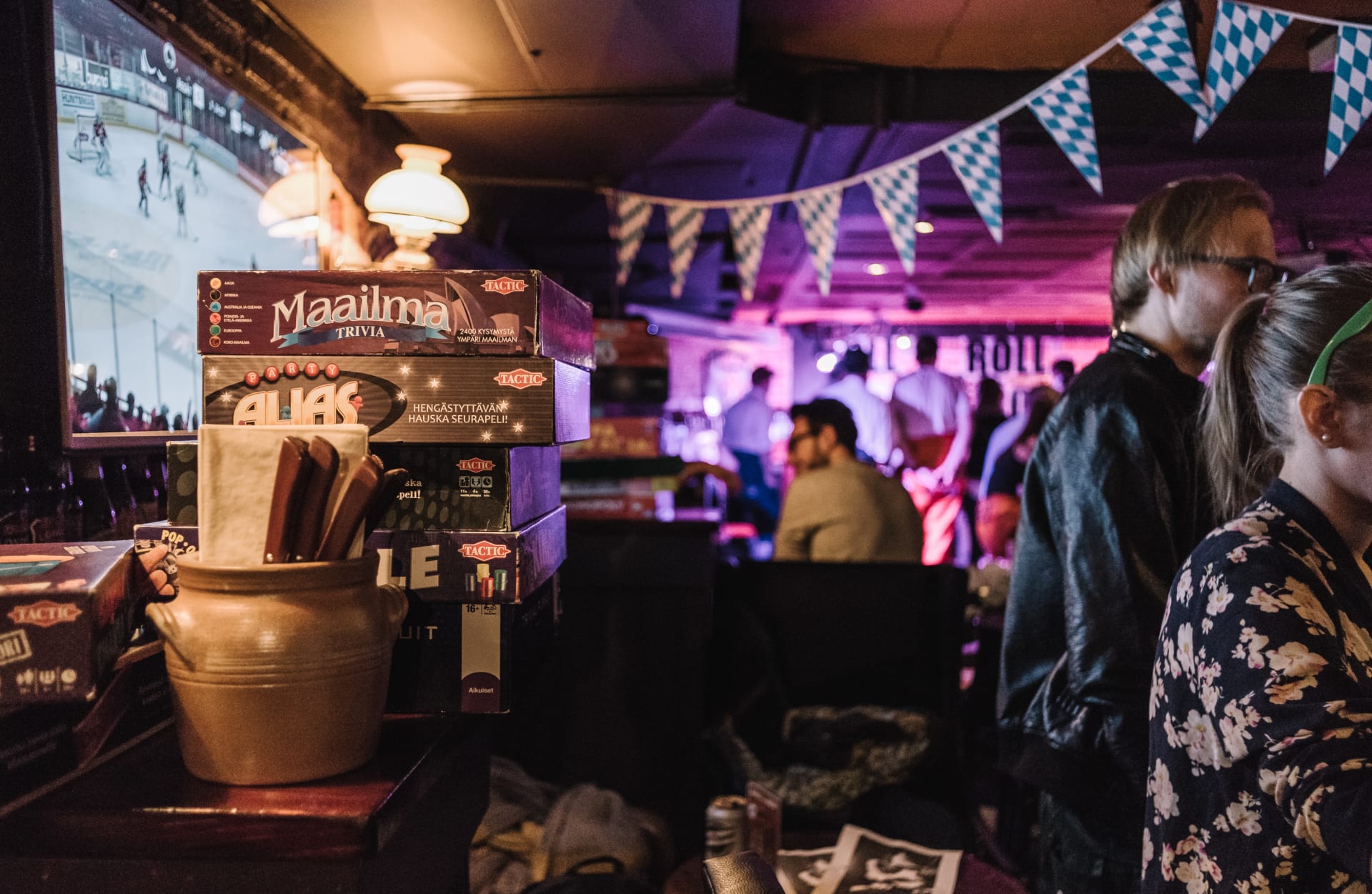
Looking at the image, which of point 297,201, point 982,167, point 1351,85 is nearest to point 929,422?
point 982,167

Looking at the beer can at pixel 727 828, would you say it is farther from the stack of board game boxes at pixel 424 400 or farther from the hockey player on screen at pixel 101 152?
the hockey player on screen at pixel 101 152

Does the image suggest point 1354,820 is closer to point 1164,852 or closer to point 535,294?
point 1164,852

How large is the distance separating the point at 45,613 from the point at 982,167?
2.93m

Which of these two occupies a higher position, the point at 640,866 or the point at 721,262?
the point at 721,262

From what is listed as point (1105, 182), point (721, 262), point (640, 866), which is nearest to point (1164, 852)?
point (640, 866)

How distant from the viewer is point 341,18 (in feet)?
7.92

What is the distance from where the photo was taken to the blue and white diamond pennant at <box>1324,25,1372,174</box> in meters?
2.15

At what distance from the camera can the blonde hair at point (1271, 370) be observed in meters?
1.12

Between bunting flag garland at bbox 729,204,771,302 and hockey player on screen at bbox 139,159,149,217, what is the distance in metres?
2.57

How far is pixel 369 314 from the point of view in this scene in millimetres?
1221

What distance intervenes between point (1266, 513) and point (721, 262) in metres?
8.27

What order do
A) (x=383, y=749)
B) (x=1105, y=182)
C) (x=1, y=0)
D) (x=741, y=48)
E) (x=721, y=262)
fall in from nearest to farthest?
(x=383, y=749) → (x=1, y=0) → (x=741, y=48) → (x=1105, y=182) → (x=721, y=262)

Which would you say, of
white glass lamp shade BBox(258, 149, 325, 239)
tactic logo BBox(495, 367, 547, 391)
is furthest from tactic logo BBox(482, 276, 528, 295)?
white glass lamp shade BBox(258, 149, 325, 239)

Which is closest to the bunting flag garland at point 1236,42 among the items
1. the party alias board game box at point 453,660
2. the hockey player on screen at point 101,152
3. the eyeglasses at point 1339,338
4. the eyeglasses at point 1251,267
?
the eyeglasses at point 1251,267
